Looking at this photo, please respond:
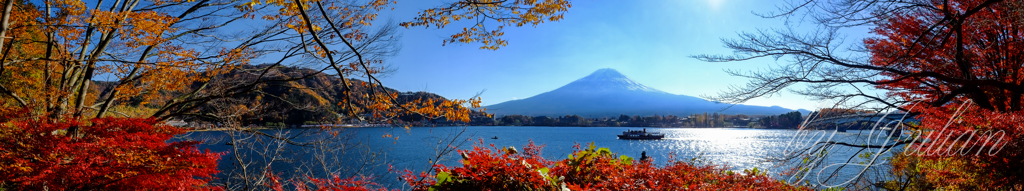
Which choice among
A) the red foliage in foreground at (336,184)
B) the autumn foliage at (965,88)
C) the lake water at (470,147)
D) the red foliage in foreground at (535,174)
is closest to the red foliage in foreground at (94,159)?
the red foliage in foreground at (336,184)

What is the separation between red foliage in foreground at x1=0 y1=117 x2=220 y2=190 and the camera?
402 cm

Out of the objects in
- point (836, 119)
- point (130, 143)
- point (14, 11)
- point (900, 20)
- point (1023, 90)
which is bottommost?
point (130, 143)

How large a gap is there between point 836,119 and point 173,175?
26.2 feet

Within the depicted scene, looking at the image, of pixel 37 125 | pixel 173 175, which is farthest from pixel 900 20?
pixel 37 125

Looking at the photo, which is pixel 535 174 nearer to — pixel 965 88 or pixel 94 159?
pixel 94 159

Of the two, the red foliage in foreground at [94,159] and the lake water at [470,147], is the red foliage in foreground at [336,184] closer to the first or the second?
the lake water at [470,147]

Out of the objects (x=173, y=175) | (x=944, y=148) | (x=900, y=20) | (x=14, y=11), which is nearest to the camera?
(x=944, y=148)

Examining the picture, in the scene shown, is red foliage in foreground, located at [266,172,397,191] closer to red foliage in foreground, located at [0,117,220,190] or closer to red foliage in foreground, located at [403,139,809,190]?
red foliage in foreground, located at [403,139,809,190]

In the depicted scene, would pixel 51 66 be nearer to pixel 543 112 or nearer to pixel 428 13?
pixel 428 13

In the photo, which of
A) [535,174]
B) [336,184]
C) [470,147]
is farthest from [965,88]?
[470,147]

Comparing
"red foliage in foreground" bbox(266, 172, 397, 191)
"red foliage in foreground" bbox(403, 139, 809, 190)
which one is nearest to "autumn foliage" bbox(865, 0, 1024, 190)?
"red foliage in foreground" bbox(403, 139, 809, 190)

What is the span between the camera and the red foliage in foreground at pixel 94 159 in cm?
402

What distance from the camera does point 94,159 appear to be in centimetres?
405

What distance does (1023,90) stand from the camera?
4312mm
